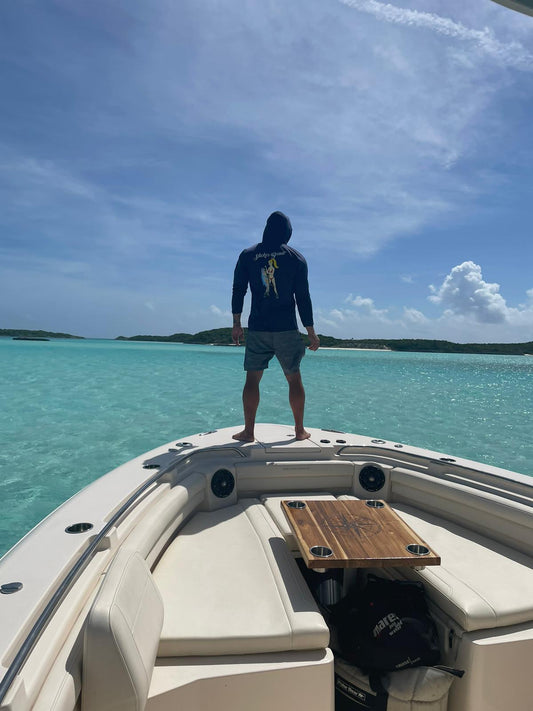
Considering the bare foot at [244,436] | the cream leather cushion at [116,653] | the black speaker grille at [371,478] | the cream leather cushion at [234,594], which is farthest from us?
the bare foot at [244,436]

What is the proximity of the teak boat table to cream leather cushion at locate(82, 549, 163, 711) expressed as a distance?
1.96 ft

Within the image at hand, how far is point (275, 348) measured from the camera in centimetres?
284

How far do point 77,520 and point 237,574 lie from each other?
62 cm

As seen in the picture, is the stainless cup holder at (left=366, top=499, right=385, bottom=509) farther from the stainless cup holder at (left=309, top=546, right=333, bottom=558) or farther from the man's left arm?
the man's left arm

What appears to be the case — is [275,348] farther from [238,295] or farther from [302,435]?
[302,435]

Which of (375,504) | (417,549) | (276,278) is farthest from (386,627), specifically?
(276,278)

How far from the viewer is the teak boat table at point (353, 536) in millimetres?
1438

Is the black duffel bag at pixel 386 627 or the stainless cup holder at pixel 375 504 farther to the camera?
the stainless cup holder at pixel 375 504

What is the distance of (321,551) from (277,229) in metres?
2.01

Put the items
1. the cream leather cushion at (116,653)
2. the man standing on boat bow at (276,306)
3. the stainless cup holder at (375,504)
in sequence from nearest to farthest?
the cream leather cushion at (116,653)
the stainless cup holder at (375,504)
the man standing on boat bow at (276,306)

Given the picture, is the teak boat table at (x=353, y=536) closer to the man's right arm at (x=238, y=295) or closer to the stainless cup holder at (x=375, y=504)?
the stainless cup holder at (x=375, y=504)

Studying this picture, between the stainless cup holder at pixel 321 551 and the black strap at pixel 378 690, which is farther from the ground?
the stainless cup holder at pixel 321 551

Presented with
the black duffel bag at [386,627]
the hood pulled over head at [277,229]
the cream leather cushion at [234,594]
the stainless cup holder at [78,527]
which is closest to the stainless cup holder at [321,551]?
the cream leather cushion at [234,594]

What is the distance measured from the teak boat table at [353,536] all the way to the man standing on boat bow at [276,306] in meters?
0.95
